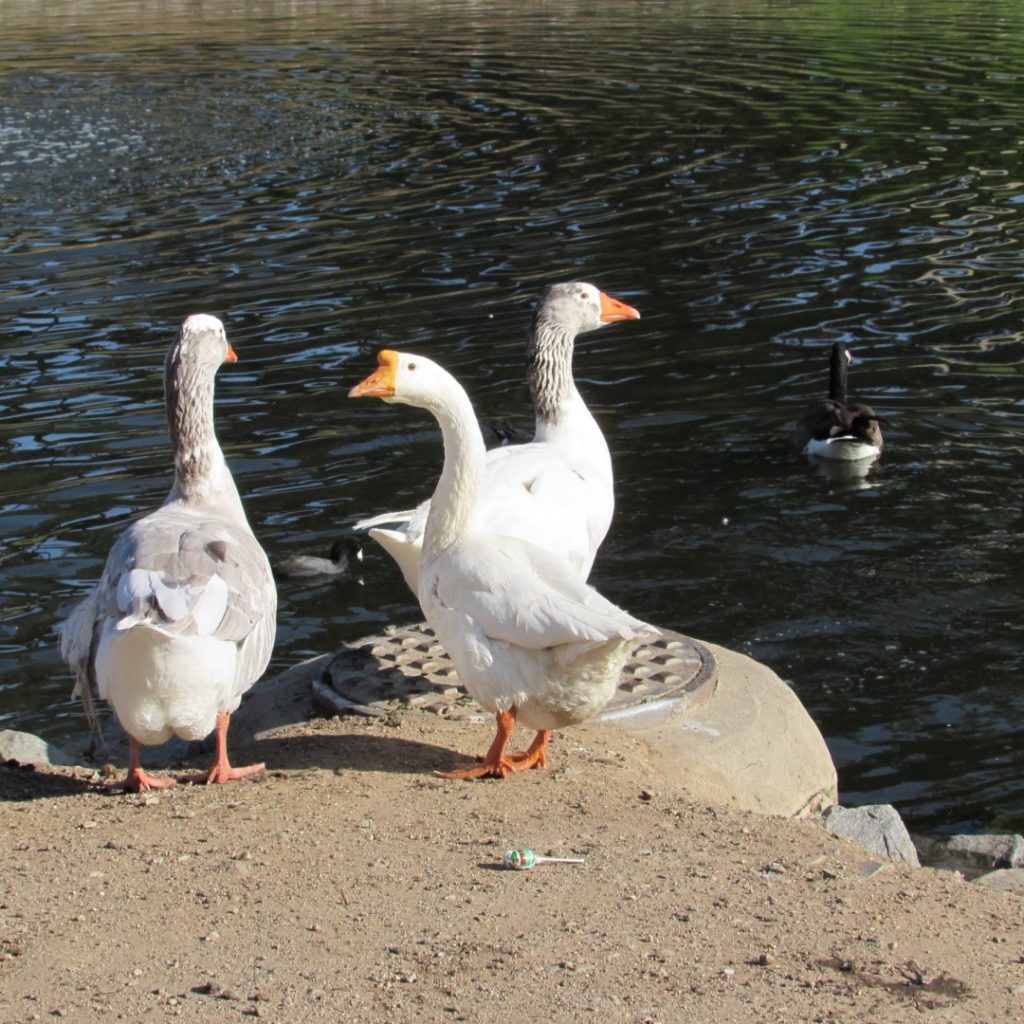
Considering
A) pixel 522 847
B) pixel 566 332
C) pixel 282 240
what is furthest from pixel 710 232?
pixel 522 847

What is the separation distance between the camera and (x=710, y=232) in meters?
17.7

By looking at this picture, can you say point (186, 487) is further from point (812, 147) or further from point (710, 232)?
point (812, 147)

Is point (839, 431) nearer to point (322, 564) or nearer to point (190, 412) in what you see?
point (322, 564)

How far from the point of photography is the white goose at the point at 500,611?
5.60m

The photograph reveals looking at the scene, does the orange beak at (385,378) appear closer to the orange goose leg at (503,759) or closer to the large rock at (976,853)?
the orange goose leg at (503,759)

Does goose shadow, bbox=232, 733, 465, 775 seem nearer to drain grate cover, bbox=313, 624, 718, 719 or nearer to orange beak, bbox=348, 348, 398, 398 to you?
drain grate cover, bbox=313, 624, 718, 719

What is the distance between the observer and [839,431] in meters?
11.3

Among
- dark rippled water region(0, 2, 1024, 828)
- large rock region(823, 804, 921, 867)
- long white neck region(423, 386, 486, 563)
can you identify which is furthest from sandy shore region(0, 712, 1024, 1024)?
dark rippled water region(0, 2, 1024, 828)

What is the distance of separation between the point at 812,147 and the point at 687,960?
19.3 metres

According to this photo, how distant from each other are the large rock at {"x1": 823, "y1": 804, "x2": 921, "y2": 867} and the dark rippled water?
0.79m

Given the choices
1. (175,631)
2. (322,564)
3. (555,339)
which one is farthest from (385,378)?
(322,564)

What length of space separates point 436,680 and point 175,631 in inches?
68.1

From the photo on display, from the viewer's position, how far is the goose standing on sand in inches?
444

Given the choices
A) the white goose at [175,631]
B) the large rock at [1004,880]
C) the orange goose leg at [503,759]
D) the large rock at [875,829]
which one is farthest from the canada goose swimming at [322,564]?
the large rock at [1004,880]
